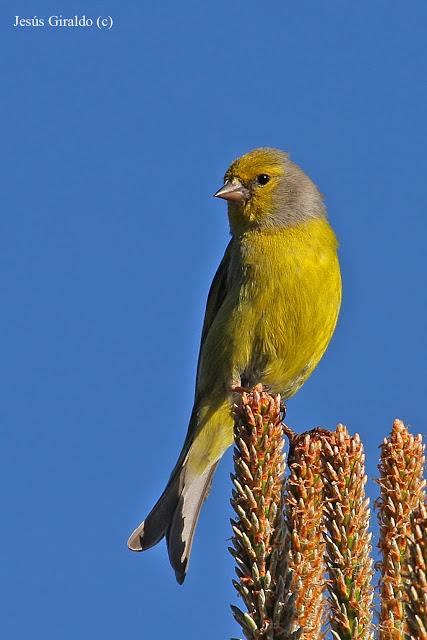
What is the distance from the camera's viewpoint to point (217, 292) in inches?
221

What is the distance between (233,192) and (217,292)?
2.03 feet

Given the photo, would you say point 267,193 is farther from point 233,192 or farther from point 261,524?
point 261,524

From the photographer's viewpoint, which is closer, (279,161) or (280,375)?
(280,375)

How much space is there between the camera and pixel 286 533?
2314 millimetres

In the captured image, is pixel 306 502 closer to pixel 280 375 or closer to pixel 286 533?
pixel 286 533

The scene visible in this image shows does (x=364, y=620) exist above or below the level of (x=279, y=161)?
below

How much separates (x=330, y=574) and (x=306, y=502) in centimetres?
23

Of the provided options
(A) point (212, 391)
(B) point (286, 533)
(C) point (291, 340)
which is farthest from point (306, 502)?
(A) point (212, 391)

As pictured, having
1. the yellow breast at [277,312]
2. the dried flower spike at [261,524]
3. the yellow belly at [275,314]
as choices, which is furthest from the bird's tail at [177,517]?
the dried flower spike at [261,524]

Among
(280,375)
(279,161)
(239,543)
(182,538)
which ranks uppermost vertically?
(279,161)

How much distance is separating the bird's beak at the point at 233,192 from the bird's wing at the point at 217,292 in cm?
30

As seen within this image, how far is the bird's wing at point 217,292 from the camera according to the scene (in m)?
5.55

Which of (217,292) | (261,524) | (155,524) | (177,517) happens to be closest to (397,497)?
(261,524)

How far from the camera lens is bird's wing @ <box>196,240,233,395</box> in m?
5.55
